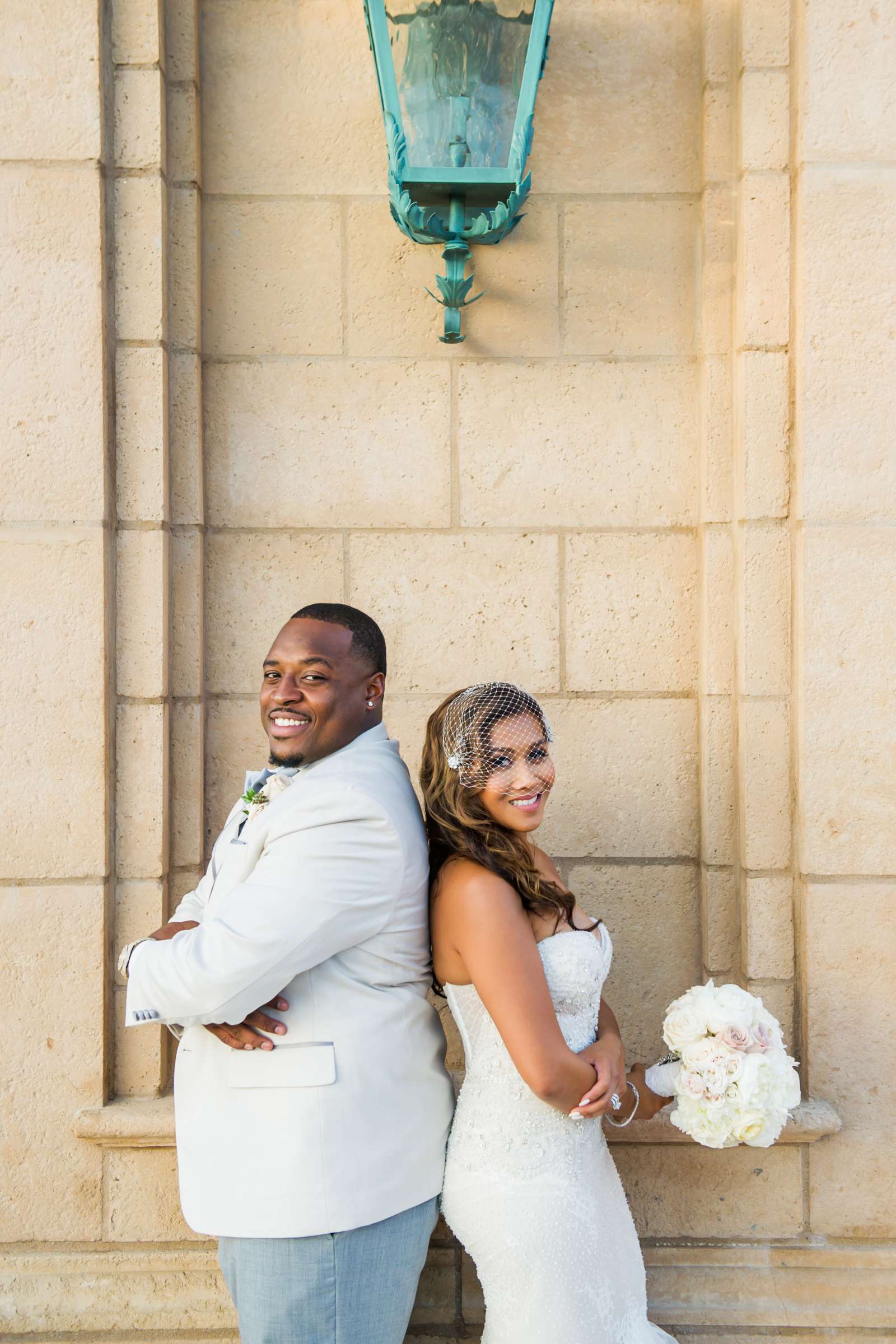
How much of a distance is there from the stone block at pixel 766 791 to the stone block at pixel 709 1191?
0.84 m

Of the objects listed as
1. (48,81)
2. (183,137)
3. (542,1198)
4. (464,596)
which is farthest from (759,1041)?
(48,81)

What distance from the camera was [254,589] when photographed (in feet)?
10.7

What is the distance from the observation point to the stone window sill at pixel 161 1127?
9.52 feet

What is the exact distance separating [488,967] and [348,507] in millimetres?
1566

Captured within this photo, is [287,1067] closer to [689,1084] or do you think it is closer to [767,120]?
[689,1084]

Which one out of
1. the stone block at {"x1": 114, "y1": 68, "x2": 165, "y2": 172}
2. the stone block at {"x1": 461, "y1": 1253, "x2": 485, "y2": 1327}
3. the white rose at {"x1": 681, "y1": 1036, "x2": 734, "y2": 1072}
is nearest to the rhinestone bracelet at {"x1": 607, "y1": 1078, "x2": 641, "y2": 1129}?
the white rose at {"x1": 681, "y1": 1036, "x2": 734, "y2": 1072}

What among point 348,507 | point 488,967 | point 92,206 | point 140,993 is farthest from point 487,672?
point 92,206

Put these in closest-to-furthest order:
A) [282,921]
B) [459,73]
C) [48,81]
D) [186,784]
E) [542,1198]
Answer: [282,921], [542,1198], [459,73], [48,81], [186,784]

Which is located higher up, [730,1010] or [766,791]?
[766,791]

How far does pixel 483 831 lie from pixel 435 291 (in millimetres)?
1733

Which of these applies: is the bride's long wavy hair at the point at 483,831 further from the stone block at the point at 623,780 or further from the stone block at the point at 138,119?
the stone block at the point at 138,119

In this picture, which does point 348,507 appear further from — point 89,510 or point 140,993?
point 140,993

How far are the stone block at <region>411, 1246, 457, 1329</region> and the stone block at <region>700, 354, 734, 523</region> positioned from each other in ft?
7.41

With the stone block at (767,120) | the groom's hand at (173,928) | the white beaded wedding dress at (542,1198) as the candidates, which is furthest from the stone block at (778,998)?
the stone block at (767,120)
